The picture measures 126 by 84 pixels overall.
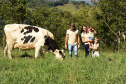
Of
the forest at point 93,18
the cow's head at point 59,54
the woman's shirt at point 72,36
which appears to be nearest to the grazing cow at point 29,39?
the cow's head at point 59,54

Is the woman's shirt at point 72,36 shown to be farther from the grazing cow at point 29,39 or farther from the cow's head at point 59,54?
the grazing cow at point 29,39

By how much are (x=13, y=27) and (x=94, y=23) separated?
1888cm

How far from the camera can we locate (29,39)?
8188 millimetres

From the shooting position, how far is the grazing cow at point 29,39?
805cm

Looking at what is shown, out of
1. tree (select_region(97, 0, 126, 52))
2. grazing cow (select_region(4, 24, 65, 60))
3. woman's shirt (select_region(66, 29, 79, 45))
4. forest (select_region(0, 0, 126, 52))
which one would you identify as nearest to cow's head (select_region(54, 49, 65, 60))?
grazing cow (select_region(4, 24, 65, 60))

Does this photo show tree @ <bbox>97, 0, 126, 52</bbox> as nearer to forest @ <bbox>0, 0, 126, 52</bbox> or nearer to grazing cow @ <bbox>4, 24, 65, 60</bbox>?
forest @ <bbox>0, 0, 126, 52</bbox>

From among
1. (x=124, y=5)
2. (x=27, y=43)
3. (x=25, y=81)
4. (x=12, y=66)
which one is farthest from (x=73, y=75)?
(x=124, y=5)

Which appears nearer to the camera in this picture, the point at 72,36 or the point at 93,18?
the point at 72,36

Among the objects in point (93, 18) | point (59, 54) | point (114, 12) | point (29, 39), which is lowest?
point (93, 18)

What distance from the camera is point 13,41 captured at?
8.41m

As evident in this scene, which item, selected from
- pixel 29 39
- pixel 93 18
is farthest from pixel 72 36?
pixel 93 18

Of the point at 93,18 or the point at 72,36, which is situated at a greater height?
the point at 72,36

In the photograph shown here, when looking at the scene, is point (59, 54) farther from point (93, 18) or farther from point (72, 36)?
point (93, 18)

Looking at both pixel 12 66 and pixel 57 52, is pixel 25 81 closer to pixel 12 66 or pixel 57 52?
pixel 12 66
